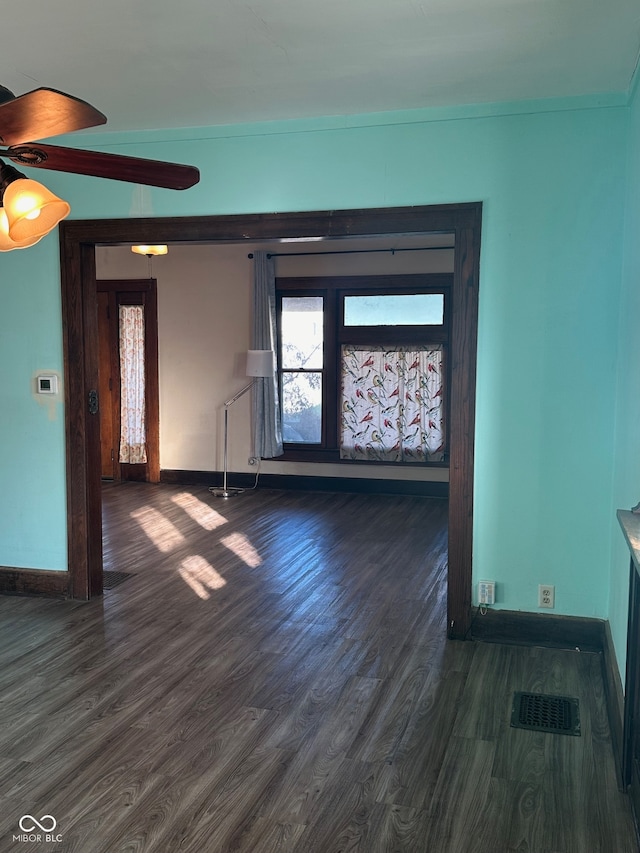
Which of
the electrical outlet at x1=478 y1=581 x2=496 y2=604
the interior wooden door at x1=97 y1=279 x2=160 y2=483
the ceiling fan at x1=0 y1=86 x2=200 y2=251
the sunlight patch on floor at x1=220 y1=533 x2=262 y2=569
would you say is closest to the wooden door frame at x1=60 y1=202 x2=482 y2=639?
the electrical outlet at x1=478 y1=581 x2=496 y2=604

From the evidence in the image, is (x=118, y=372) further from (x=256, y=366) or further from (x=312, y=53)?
(x=312, y=53)

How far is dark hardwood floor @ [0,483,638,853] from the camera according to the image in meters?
2.33

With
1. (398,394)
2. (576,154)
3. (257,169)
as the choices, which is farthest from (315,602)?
(398,394)

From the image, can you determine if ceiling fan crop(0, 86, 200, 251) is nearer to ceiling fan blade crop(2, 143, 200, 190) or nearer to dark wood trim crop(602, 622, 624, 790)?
ceiling fan blade crop(2, 143, 200, 190)

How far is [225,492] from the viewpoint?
7766mm

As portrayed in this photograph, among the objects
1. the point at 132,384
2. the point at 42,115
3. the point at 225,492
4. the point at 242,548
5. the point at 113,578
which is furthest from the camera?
the point at 132,384

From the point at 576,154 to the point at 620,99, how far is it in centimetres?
29

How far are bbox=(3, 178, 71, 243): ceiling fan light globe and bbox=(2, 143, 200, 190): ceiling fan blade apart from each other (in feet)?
0.56

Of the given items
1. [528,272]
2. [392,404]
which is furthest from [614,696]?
[392,404]

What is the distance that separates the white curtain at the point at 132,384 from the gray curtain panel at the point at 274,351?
52.7 inches

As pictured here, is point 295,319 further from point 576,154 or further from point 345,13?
point 345,13

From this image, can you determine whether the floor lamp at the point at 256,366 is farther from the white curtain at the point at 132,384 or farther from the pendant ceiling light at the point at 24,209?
the pendant ceiling light at the point at 24,209

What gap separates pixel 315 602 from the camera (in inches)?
175

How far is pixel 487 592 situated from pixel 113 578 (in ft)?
7.91
